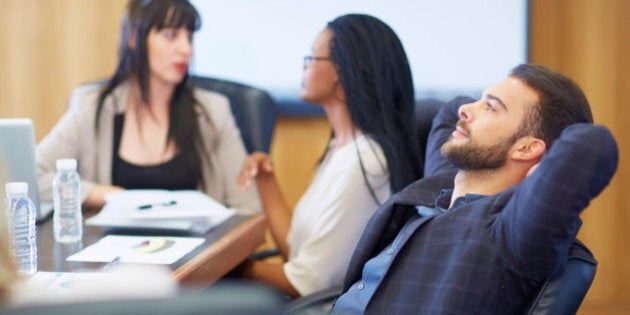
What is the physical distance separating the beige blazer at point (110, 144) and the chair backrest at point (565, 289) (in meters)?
1.37

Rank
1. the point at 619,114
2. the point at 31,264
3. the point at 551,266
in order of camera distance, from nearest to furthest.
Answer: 1. the point at 551,266
2. the point at 31,264
3. the point at 619,114

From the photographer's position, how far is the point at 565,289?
1.39 m

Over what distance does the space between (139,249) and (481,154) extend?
0.80m

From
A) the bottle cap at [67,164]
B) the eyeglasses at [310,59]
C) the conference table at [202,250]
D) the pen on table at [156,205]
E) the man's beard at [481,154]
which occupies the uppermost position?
the eyeglasses at [310,59]

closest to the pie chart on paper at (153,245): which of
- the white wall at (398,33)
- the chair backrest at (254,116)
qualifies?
the chair backrest at (254,116)

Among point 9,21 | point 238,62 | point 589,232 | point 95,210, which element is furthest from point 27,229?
point 589,232

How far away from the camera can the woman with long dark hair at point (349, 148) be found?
208 cm

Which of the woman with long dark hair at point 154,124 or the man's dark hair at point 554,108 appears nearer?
the man's dark hair at point 554,108

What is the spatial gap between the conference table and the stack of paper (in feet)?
0.12

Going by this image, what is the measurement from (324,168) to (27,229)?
895 millimetres

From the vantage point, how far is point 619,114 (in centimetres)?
340

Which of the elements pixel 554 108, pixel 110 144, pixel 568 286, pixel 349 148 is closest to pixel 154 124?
pixel 110 144

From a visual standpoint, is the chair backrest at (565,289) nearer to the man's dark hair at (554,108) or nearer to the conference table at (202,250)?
the man's dark hair at (554,108)

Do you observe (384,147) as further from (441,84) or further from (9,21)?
(9,21)
